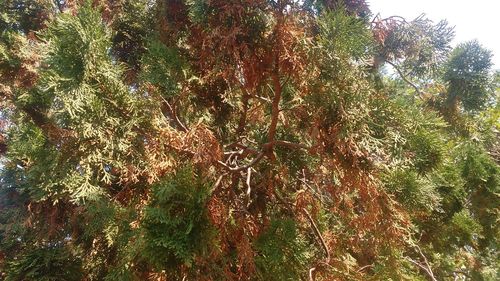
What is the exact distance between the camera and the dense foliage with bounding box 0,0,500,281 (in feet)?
10.8

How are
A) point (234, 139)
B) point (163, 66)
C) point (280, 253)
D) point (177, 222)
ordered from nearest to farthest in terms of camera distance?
point (177, 222) → point (280, 253) → point (163, 66) → point (234, 139)

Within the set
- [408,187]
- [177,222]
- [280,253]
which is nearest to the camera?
[177,222]

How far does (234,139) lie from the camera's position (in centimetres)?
522

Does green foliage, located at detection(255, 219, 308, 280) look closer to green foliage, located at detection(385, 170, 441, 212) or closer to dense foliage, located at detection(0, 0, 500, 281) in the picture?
dense foliage, located at detection(0, 0, 500, 281)

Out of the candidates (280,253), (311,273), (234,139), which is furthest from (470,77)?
(280,253)

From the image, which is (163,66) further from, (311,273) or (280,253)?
(311,273)

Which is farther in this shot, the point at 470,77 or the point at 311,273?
the point at 470,77

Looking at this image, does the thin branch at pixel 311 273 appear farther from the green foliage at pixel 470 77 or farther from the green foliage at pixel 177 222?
the green foliage at pixel 470 77

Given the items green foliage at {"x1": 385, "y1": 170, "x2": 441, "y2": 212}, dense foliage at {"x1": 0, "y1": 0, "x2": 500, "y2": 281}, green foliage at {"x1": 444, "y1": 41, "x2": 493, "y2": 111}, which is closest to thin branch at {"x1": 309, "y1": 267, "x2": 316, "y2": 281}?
dense foliage at {"x1": 0, "y1": 0, "x2": 500, "y2": 281}

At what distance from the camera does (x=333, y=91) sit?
3.26 m

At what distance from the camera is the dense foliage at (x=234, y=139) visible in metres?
3.29

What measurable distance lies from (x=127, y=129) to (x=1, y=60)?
4.13 meters

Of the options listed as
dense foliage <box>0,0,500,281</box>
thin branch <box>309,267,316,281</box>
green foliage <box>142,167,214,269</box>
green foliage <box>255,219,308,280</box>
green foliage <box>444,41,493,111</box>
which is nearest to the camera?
green foliage <box>142,167,214,269</box>

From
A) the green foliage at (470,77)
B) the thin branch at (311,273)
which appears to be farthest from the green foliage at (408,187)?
the green foliage at (470,77)
